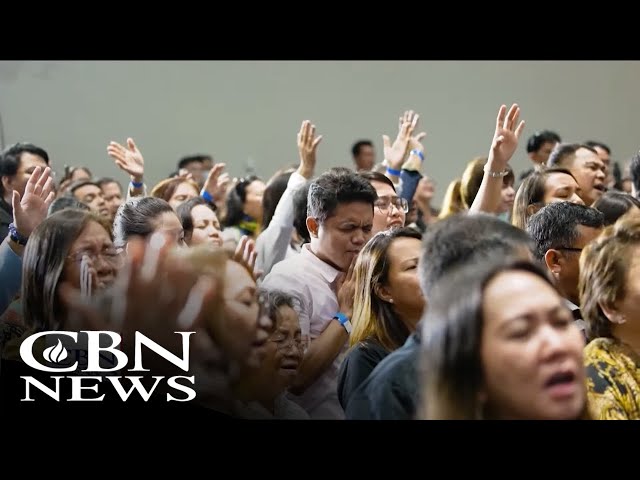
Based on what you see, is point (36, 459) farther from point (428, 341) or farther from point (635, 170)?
point (635, 170)

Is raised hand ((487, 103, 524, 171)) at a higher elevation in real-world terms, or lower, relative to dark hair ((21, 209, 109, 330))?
higher

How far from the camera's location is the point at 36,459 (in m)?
2.07

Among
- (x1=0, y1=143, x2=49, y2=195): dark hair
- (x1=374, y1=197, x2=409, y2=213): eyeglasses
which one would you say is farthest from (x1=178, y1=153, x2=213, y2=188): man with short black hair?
(x1=374, y1=197, x2=409, y2=213): eyeglasses

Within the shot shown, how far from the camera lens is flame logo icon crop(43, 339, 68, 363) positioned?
2115 millimetres

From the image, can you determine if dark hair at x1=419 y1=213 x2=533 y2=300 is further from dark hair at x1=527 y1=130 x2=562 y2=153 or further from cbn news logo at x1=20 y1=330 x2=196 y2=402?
dark hair at x1=527 y1=130 x2=562 y2=153

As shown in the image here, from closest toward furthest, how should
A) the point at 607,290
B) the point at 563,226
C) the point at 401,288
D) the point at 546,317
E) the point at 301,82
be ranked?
the point at 546,317 → the point at 607,290 → the point at 401,288 → the point at 563,226 → the point at 301,82

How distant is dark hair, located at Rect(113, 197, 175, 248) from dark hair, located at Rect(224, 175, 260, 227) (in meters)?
1.72

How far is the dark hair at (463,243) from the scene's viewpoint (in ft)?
5.50

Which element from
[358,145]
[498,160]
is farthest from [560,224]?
[358,145]

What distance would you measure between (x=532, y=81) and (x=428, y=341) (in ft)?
12.9

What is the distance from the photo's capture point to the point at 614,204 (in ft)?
9.57

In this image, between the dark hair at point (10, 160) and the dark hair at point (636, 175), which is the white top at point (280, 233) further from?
the dark hair at point (636, 175)

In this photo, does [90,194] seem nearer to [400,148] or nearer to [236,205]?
[236,205]

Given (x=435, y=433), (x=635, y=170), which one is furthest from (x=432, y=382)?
(x=635, y=170)
